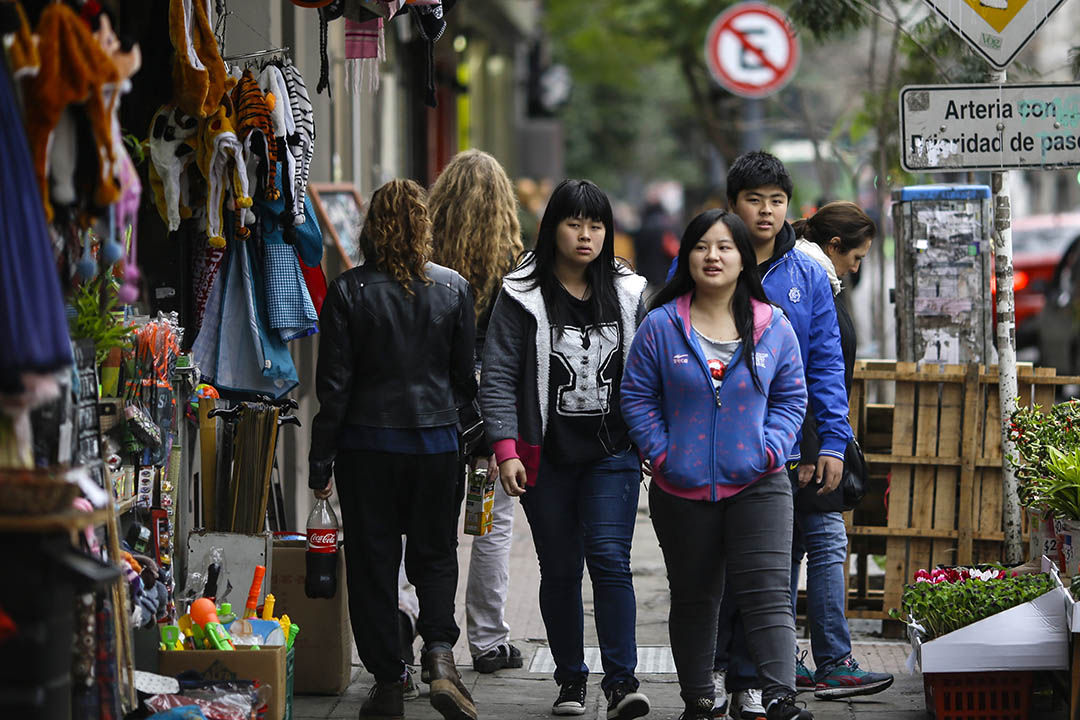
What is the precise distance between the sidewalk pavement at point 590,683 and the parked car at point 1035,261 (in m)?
10.9

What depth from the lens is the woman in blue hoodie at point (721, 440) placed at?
515 cm

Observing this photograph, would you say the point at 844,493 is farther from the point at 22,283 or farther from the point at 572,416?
the point at 22,283

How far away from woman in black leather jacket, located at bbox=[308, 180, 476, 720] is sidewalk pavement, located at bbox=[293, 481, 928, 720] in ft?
1.21

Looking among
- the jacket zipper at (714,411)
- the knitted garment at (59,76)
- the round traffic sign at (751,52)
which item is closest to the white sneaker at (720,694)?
the jacket zipper at (714,411)

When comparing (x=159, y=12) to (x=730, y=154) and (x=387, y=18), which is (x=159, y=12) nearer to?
(x=387, y=18)

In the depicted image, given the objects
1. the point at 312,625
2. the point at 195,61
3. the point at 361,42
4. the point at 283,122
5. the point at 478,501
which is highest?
the point at 361,42

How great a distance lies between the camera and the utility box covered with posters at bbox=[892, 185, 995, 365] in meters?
7.48

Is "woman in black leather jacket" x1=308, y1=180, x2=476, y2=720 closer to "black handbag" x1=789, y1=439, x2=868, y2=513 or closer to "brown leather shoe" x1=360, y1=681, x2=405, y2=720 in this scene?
"brown leather shoe" x1=360, y1=681, x2=405, y2=720

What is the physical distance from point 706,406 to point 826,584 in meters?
1.37

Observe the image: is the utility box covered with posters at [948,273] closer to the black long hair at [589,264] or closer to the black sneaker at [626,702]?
the black long hair at [589,264]

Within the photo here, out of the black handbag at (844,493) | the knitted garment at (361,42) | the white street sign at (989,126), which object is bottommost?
the black handbag at (844,493)

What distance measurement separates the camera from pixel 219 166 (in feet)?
19.4

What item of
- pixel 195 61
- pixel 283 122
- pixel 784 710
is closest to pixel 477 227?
pixel 283 122

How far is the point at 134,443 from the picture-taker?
534 centimetres
